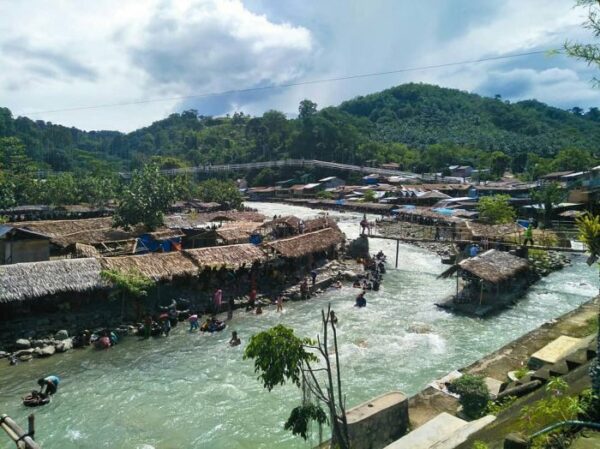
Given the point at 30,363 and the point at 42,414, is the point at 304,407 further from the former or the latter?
the point at 30,363

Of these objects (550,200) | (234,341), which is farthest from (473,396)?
(550,200)

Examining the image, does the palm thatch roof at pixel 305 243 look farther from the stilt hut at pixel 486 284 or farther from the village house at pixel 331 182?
the village house at pixel 331 182

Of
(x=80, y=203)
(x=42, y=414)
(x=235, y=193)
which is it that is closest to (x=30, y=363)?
(x=42, y=414)

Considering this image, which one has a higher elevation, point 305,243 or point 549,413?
point 549,413

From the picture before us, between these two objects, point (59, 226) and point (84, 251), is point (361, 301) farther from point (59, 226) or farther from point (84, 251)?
point (59, 226)

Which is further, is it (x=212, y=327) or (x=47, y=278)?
(x=212, y=327)

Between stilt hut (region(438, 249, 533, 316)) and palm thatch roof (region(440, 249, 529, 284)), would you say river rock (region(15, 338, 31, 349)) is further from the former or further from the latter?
palm thatch roof (region(440, 249, 529, 284))

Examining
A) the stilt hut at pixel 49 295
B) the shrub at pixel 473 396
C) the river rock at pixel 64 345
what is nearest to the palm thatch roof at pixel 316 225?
the stilt hut at pixel 49 295
